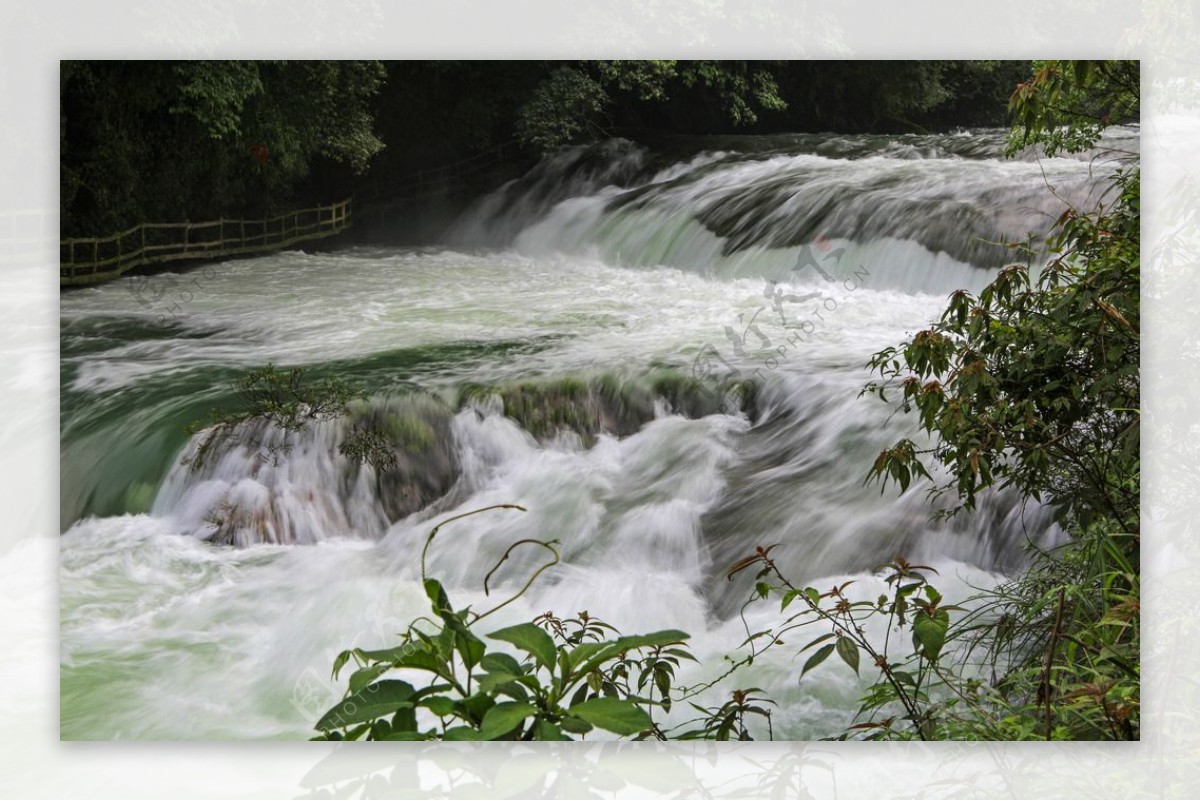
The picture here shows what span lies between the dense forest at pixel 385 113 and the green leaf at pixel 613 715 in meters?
1.62

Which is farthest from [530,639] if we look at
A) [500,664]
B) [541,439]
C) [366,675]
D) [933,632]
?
[541,439]

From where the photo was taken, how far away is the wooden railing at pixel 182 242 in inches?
123

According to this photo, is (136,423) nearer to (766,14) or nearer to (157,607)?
(157,607)

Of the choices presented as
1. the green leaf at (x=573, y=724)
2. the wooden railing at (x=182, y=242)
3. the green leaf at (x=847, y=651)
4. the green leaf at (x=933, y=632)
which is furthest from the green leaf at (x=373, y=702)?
the wooden railing at (x=182, y=242)

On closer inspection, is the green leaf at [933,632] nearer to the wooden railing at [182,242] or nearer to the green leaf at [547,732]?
the green leaf at [547,732]

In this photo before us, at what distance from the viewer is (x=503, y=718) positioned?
5.58 feet

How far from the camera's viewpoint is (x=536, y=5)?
3.16m

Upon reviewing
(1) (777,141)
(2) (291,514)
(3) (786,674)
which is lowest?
(3) (786,674)

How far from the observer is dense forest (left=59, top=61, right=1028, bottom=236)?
10.2 feet

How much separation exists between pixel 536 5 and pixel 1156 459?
1944 millimetres

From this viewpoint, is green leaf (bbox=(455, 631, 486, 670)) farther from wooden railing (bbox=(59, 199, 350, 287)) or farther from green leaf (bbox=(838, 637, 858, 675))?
wooden railing (bbox=(59, 199, 350, 287))

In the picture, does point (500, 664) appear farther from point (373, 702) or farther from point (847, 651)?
point (847, 651)

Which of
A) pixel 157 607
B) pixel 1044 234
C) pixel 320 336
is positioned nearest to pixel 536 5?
pixel 320 336

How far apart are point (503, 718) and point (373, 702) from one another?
19cm
